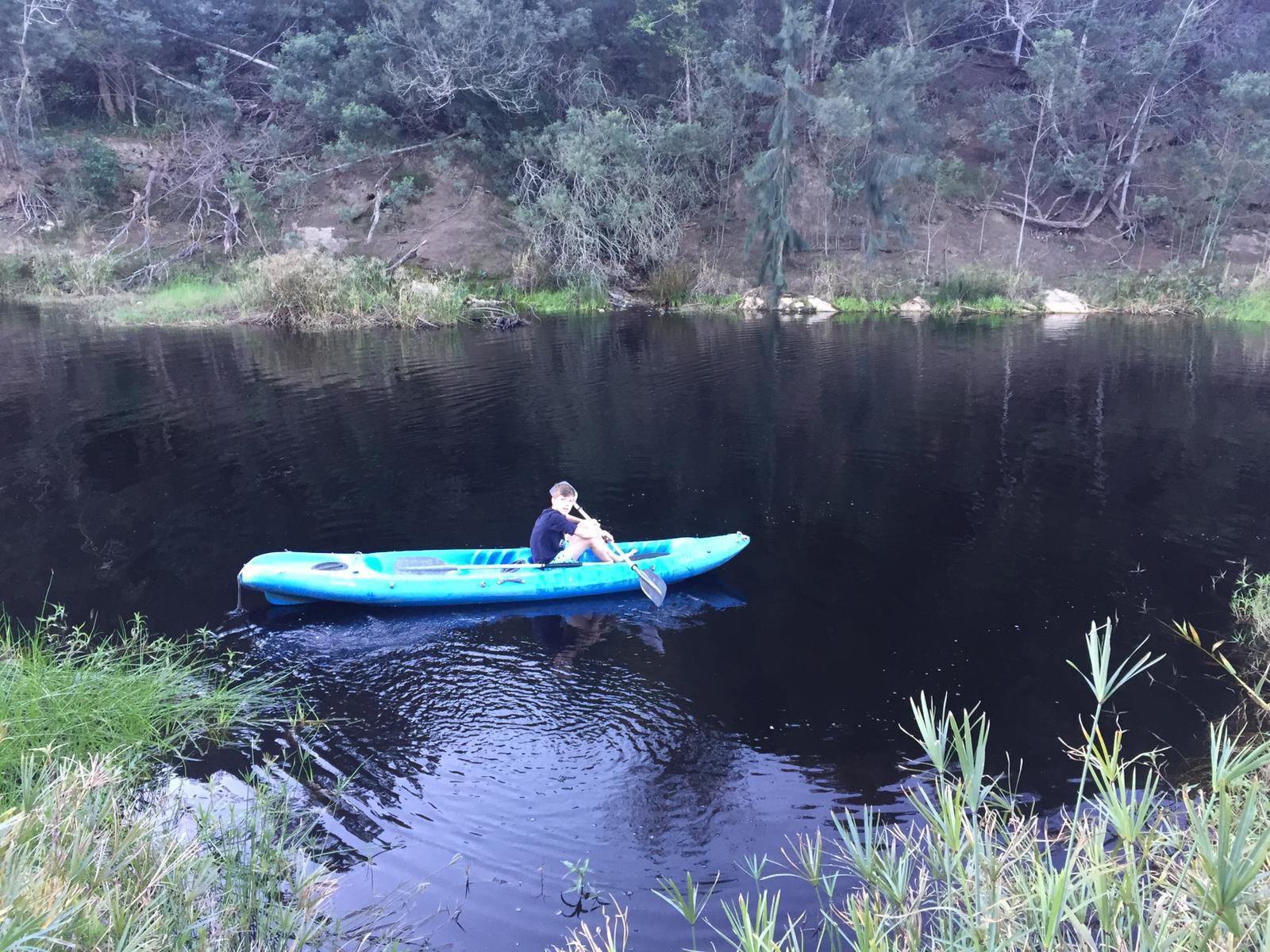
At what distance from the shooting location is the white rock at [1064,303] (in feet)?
79.2

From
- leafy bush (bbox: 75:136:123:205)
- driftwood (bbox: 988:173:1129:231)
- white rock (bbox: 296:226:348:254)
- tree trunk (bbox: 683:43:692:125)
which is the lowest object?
white rock (bbox: 296:226:348:254)

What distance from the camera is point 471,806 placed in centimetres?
502

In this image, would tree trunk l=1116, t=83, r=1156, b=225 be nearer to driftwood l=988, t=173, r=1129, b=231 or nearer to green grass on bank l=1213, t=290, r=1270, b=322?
driftwood l=988, t=173, r=1129, b=231

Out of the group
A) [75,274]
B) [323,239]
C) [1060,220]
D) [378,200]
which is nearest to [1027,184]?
[1060,220]

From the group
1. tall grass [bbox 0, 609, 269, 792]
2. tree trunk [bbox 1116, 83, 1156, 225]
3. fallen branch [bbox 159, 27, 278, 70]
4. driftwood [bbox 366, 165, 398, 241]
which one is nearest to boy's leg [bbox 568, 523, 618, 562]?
tall grass [bbox 0, 609, 269, 792]

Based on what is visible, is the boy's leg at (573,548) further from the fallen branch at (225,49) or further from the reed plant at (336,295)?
the fallen branch at (225,49)

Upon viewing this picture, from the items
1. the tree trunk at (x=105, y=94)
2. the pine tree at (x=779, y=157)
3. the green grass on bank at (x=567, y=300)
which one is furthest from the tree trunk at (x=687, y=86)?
the tree trunk at (x=105, y=94)

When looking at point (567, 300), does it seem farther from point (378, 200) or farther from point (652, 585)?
point (652, 585)

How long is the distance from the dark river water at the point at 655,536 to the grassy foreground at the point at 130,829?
0.45 meters

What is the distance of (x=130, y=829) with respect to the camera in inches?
133

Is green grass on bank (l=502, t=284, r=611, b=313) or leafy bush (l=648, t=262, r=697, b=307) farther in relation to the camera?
leafy bush (l=648, t=262, r=697, b=307)

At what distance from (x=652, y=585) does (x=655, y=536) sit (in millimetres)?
1682

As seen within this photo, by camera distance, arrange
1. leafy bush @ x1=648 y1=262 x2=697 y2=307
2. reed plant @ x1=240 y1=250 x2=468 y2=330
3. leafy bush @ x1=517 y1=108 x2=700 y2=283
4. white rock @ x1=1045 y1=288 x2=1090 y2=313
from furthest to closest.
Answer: leafy bush @ x1=648 y1=262 x2=697 y2=307 < leafy bush @ x1=517 y1=108 x2=700 y2=283 < white rock @ x1=1045 y1=288 x2=1090 y2=313 < reed plant @ x1=240 y1=250 x2=468 y2=330

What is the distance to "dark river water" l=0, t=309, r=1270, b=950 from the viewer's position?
198 inches
